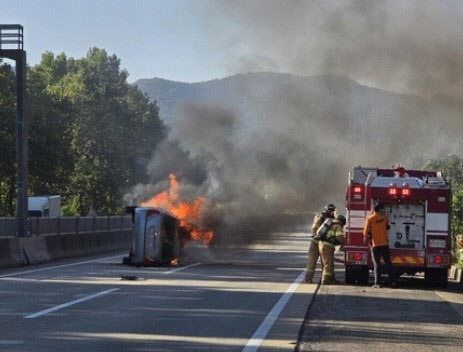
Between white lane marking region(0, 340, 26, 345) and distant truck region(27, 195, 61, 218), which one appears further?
distant truck region(27, 195, 61, 218)

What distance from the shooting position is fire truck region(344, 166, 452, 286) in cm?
2331

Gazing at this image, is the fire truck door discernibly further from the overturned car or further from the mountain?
the overturned car

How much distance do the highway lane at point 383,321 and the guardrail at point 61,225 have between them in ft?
45.2

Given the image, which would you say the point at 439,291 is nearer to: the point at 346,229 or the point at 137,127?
the point at 346,229

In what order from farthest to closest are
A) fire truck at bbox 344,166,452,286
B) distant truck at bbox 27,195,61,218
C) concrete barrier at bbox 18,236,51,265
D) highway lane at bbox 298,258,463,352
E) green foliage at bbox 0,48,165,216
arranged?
1. green foliage at bbox 0,48,165,216
2. distant truck at bbox 27,195,61,218
3. concrete barrier at bbox 18,236,51,265
4. fire truck at bbox 344,166,452,286
5. highway lane at bbox 298,258,463,352

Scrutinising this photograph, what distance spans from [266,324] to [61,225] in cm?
2295

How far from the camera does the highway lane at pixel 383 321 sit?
42.0ft

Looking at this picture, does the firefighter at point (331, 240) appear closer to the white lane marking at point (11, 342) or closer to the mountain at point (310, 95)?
the mountain at point (310, 95)

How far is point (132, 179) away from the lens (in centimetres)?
8075

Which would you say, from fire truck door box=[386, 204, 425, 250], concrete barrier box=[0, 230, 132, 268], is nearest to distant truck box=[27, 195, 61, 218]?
concrete barrier box=[0, 230, 132, 268]

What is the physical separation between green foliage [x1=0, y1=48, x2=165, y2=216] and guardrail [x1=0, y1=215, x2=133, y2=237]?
21.9 m

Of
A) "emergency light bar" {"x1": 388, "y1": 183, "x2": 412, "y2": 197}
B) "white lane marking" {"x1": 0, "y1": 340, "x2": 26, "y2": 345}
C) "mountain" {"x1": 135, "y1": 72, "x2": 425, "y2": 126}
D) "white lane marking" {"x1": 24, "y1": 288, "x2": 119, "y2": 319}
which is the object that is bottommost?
"white lane marking" {"x1": 24, "y1": 288, "x2": 119, "y2": 319}

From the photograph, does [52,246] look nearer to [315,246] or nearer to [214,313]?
[315,246]

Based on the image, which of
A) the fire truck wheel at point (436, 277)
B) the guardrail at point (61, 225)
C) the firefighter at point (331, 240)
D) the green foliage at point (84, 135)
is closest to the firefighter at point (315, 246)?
the firefighter at point (331, 240)
